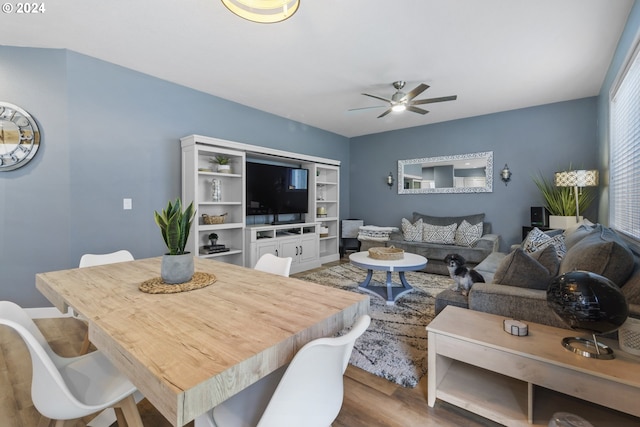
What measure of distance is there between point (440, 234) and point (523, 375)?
3.51 meters

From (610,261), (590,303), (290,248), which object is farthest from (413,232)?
(590,303)

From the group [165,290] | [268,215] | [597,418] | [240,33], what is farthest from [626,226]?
[268,215]

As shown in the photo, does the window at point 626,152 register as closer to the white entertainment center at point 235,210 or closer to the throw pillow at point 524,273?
the throw pillow at point 524,273

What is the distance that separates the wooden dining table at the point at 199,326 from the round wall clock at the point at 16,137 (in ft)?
6.14

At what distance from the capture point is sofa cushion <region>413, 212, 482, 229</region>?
4578mm

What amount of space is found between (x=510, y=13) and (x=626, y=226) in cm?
198

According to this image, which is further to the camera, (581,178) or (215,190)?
(215,190)

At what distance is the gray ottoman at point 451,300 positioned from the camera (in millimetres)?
1850

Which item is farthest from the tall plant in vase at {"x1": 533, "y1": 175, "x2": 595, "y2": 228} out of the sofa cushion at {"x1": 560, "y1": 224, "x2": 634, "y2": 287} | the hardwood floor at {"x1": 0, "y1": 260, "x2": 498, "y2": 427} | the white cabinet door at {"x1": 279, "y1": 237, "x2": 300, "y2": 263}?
the white cabinet door at {"x1": 279, "y1": 237, "x2": 300, "y2": 263}

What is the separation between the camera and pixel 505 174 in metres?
4.44

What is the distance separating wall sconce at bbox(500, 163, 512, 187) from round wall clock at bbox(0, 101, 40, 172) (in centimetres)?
591

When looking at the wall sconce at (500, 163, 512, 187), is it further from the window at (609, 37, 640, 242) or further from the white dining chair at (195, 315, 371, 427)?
the white dining chair at (195, 315, 371, 427)

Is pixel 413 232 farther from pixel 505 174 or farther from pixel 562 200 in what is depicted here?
pixel 562 200

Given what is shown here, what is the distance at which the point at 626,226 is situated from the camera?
231 cm
